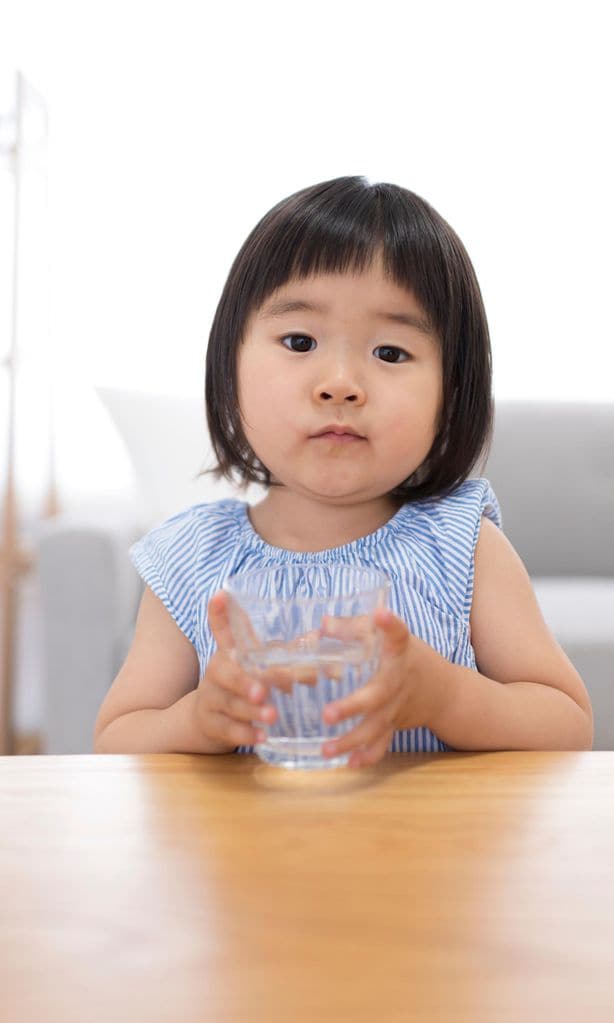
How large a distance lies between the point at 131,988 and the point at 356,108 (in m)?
3.08

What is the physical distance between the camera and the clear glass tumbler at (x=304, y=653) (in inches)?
22.9

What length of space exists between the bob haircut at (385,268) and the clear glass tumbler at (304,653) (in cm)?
38

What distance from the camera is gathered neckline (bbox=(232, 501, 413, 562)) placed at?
100cm

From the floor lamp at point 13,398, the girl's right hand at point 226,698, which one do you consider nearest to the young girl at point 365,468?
the girl's right hand at point 226,698

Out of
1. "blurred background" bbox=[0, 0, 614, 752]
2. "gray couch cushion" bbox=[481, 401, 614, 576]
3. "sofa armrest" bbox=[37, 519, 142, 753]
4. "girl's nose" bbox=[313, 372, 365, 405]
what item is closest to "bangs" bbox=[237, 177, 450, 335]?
"girl's nose" bbox=[313, 372, 365, 405]

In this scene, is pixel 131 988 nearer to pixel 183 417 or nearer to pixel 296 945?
pixel 296 945

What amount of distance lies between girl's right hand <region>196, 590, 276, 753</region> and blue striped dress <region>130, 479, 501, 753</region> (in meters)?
0.24

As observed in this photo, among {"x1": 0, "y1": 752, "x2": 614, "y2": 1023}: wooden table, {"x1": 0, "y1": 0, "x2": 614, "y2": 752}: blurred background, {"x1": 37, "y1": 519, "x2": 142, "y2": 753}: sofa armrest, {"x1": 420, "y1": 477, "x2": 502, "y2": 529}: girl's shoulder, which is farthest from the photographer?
{"x1": 0, "y1": 0, "x2": 614, "y2": 752}: blurred background

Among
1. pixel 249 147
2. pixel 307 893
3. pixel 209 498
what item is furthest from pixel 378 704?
pixel 249 147

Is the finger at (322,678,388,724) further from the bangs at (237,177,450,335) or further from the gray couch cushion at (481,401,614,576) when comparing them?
the gray couch cushion at (481,401,614,576)

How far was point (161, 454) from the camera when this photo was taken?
2271 millimetres

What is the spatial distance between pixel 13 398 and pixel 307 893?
2.43m

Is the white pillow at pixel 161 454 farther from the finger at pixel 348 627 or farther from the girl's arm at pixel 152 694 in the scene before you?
the finger at pixel 348 627

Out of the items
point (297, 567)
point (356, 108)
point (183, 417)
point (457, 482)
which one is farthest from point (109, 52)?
point (297, 567)
